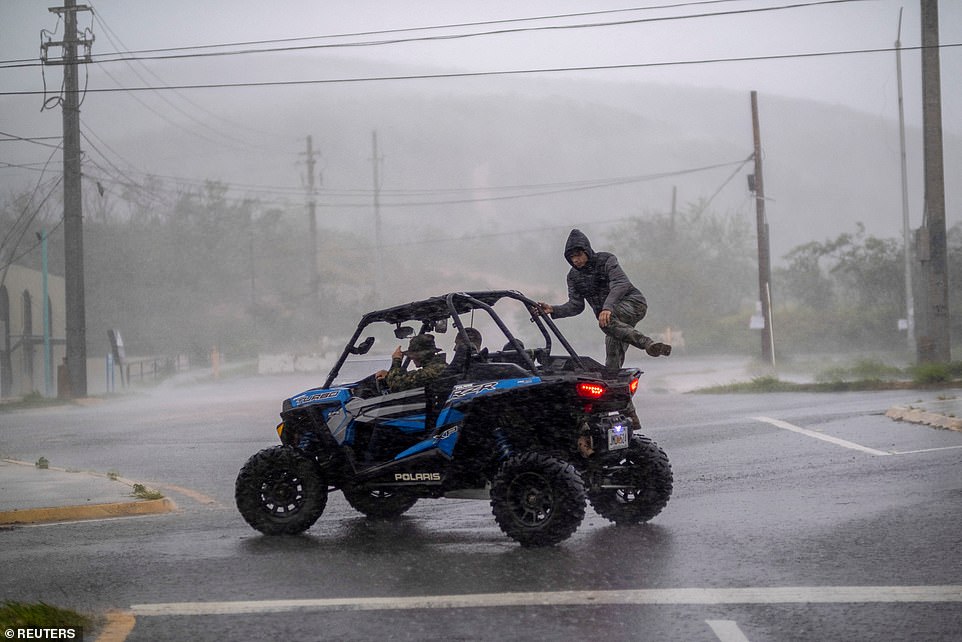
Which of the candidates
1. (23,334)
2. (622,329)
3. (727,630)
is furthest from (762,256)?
(727,630)

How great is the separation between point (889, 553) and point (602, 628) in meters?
2.54

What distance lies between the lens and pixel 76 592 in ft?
21.6

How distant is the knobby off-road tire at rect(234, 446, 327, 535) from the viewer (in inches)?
330

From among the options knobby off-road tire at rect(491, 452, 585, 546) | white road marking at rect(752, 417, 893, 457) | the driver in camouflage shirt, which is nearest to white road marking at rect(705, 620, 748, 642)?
knobby off-road tire at rect(491, 452, 585, 546)

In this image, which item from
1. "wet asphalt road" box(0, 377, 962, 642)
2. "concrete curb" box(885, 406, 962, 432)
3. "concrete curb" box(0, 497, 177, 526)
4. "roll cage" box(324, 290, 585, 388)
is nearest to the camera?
"wet asphalt road" box(0, 377, 962, 642)

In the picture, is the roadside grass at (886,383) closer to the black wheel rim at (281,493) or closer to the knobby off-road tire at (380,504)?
the knobby off-road tire at (380,504)

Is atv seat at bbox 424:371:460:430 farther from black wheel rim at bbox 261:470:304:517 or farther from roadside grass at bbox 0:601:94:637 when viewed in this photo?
roadside grass at bbox 0:601:94:637

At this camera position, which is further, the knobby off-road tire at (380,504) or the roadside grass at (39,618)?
the knobby off-road tire at (380,504)

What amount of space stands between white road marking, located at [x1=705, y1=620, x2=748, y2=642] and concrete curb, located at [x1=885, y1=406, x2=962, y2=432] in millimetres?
9461

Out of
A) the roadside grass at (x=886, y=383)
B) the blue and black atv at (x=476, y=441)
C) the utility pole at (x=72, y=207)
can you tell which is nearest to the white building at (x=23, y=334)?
the utility pole at (x=72, y=207)

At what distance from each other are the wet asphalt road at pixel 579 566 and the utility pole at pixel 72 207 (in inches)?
909

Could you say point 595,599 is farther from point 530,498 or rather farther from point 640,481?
point 640,481

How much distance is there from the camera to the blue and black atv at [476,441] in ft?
24.6

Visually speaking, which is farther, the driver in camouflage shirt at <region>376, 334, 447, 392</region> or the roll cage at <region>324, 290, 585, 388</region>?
the driver in camouflage shirt at <region>376, 334, 447, 392</region>
